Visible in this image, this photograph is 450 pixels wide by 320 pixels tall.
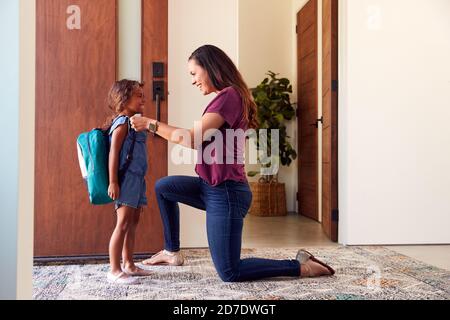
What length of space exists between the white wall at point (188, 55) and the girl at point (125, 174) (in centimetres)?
81

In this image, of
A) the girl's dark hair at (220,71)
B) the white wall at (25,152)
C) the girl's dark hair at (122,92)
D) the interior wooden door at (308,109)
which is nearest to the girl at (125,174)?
the girl's dark hair at (122,92)

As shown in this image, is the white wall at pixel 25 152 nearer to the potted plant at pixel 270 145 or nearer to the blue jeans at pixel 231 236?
the blue jeans at pixel 231 236

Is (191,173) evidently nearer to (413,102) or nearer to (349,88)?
(349,88)

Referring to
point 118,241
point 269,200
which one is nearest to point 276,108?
point 269,200

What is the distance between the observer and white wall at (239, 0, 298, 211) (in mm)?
5988

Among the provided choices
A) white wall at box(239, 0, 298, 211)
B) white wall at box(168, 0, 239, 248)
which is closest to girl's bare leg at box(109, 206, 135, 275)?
white wall at box(168, 0, 239, 248)

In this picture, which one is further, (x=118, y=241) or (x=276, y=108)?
(x=276, y=108)

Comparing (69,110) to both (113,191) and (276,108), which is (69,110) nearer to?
(113,191)

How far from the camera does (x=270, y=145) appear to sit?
18.2ft

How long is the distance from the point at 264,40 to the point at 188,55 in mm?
3016

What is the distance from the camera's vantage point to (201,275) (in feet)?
7.77

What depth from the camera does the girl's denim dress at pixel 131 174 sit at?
7.34 ft
